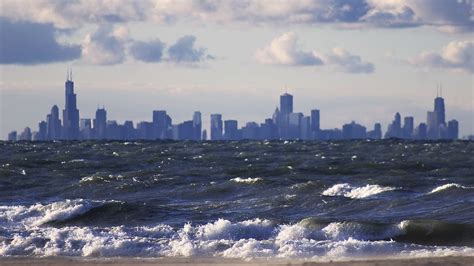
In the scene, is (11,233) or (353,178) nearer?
(11,233)

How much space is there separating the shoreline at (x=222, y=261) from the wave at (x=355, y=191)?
18182 mm

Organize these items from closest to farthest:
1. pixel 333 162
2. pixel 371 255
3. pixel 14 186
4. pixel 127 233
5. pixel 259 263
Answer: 1. pixel 259 263
2. pixel 371 255
3. pixel 127 233
4. pixel 14 186
5. pixel 333 162

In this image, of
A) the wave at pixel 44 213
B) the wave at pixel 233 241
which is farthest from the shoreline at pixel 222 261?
the wave at pixel 44 213

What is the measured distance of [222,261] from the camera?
25.0 m

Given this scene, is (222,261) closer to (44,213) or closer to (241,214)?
(241,214)

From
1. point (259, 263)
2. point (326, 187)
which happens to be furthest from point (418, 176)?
point (259, 263)

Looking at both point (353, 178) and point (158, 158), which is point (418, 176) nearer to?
point (353, 178)

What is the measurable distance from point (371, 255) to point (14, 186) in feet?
96.1

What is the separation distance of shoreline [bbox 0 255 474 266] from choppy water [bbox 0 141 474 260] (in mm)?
953

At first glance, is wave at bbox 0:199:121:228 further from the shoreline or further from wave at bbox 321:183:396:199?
wave at bbox 321:183:396:199

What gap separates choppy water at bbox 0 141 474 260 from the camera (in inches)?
1081

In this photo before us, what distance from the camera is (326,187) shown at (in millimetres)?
45562

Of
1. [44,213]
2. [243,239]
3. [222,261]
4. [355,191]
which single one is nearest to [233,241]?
[243,239]

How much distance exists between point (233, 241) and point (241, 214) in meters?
8.30
